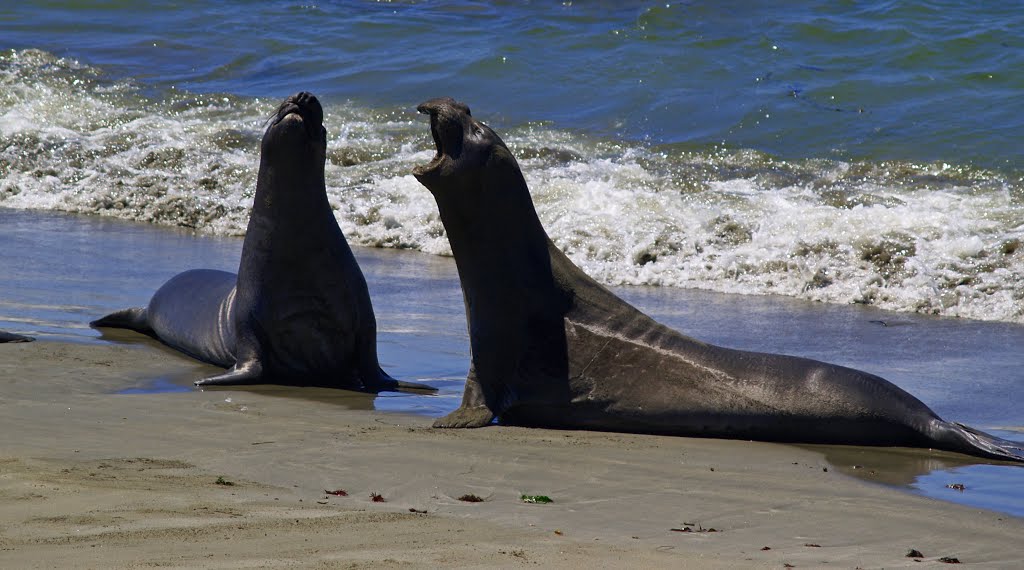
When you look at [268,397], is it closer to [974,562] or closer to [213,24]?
[974,562]

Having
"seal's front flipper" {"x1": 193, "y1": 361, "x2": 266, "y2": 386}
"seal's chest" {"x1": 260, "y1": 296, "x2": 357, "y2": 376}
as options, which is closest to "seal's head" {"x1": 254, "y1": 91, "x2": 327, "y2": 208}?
"seal's chest" {"x1": 260, "y1": 296, "x2": 357, "y2": 376}

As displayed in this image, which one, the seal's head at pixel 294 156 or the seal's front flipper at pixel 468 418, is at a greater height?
the seal's head at pixel 294 156

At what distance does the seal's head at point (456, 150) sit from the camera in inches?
244

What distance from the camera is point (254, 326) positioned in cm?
751

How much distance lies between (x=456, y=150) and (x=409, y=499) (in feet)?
7.29

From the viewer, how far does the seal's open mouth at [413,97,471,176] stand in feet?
20.3

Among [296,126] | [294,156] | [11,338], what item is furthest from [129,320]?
[296,126]

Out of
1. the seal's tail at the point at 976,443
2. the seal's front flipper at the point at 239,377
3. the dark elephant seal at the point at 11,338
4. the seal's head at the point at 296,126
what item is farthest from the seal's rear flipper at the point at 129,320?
the seal's tail at the point at 976,443

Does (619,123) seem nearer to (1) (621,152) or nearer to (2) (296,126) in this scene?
(1) (621,152)

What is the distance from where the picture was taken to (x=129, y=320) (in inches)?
348

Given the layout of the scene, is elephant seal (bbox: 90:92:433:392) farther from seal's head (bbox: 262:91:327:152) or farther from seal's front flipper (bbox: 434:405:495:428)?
seal's front flipper (bbox: 434:405:495:428)

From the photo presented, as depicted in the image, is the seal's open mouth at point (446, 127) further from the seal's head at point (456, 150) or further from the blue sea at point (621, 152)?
the blue sea at point (621, 152)

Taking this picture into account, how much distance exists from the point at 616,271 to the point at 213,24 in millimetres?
13646

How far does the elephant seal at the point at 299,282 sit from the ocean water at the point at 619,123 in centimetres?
411
